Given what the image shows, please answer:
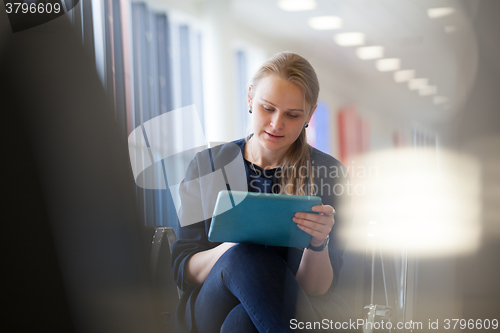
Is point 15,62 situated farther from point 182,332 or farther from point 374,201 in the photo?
point 374,201

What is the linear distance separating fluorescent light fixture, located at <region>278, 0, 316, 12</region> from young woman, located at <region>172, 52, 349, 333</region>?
126 centimetres

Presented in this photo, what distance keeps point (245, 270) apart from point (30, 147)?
484 mm

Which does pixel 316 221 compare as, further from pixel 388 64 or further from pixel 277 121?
pixel 388 64

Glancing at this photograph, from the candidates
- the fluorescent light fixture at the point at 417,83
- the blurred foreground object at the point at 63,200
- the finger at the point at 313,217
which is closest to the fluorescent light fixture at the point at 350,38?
the fluorescent light fixture at the point at 417,83

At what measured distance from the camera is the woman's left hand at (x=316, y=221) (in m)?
0.53

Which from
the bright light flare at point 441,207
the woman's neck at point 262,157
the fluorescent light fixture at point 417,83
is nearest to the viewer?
the woman's neck at point 262,157

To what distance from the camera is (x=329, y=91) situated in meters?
1.97

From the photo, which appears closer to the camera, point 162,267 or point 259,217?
point 259,217

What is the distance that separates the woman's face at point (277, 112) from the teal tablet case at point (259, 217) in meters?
0.26

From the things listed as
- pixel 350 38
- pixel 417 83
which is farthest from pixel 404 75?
pixel 350 38

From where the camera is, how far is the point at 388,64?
161 cm

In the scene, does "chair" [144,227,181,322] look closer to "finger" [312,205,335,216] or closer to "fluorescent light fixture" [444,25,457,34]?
"finger" [312,205,335,216]

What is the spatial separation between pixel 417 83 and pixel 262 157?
82 cm

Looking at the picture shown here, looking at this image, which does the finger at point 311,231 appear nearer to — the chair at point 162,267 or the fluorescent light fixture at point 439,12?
the chair at point 162,267
